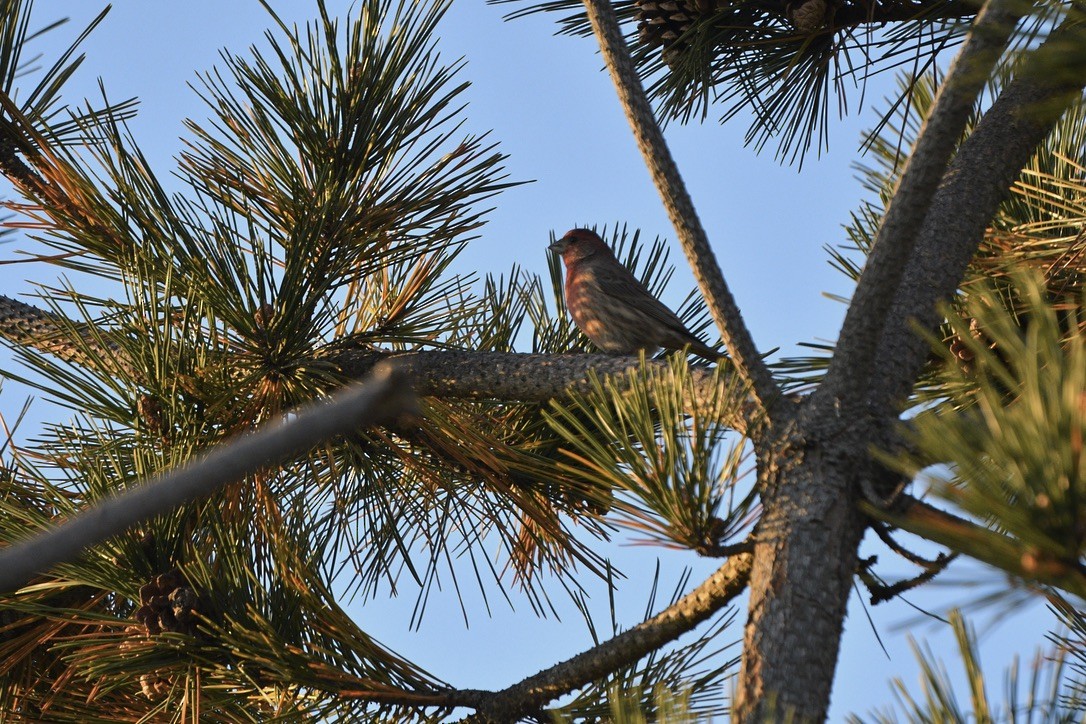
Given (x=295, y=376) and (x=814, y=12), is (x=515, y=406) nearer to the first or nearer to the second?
(x=295, y=376)

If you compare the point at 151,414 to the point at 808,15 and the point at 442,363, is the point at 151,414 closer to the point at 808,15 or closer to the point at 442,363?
the point at 442,363

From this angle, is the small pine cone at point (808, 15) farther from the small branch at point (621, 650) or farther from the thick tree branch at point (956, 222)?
the small branch at point (621, 650)

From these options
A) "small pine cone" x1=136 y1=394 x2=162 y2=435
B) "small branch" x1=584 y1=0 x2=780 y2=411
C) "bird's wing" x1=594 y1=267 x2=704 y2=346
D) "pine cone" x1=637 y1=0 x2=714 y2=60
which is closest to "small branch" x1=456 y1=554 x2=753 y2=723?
"small branch" x1=584 y1=0 x2=780 y2=411

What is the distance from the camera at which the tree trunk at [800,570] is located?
1563 mm

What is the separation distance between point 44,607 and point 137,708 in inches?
13.5

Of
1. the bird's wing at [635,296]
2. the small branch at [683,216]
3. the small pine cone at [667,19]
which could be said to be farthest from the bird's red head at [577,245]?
the small branch at [683,216]

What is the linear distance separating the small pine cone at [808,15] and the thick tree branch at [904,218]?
4.77 ft

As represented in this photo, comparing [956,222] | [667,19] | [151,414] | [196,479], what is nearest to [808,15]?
[667,19]

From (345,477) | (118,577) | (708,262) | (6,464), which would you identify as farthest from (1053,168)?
(6,464)

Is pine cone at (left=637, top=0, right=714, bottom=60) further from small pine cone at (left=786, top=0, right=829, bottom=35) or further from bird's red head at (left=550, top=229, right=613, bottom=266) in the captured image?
bird's red head at (left=550, top=229, right=613, bottom=266)

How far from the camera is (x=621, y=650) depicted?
1.95 metres

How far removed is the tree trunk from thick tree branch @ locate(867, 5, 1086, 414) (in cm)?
14

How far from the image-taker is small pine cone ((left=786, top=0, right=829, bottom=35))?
119 inches

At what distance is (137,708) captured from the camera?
2.48 meters
